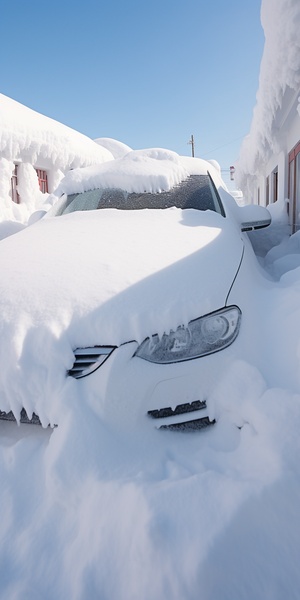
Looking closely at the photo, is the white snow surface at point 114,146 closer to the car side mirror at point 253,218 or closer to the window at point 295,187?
the window at point 295,187

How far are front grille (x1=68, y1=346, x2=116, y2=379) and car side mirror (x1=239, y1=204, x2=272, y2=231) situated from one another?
6.21ft

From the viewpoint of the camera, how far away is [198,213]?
2.58m

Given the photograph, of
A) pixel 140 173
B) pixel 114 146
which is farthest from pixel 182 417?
pixel 114 146

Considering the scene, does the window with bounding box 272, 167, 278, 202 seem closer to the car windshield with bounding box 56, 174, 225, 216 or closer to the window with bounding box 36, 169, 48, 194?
the car windshield with bounding box 56, 174, 225, 216

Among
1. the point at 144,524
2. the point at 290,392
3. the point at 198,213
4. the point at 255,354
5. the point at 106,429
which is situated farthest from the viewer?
the point at 198,213

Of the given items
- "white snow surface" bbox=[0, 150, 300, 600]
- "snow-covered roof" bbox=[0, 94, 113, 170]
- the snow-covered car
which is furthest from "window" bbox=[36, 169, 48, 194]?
"white snow surface" bbox=[0, 150, 300, 600]

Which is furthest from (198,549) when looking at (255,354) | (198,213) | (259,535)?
(198,213)

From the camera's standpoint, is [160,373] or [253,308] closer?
[160,373]

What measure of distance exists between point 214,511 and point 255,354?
27.2 inches

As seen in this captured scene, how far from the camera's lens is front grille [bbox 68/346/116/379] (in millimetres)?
1307

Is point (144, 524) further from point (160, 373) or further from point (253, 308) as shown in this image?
point (253, 308)

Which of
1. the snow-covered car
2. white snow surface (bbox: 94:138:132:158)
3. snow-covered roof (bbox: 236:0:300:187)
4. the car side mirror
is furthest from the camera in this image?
white snow surface (bbox: 94:138:132:158)

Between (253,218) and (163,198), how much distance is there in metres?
0.77

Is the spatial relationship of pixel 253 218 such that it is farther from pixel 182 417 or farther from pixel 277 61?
pixel 277 61
